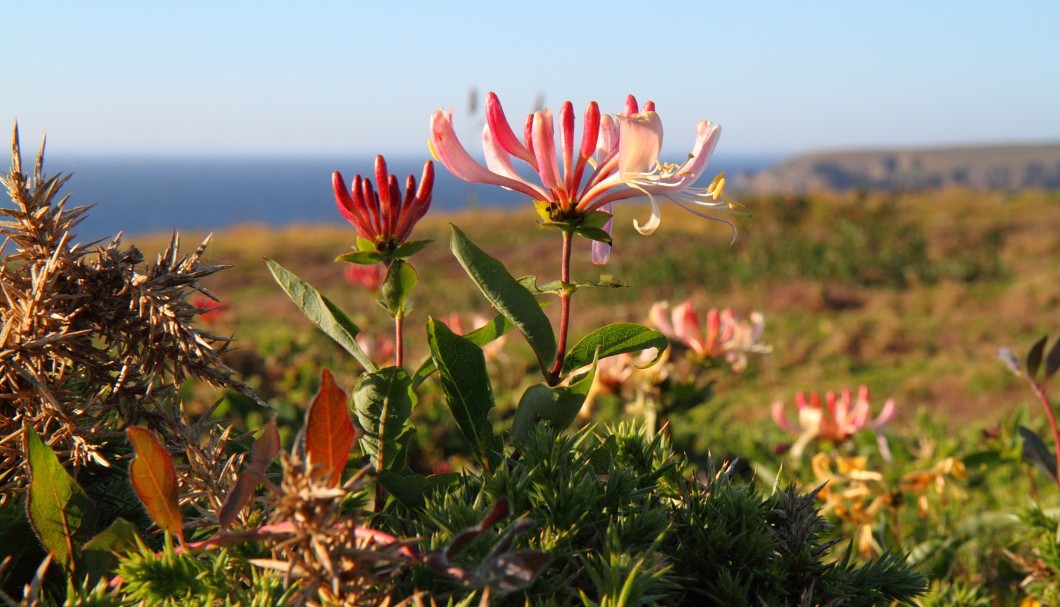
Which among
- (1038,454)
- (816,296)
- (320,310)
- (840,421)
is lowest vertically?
(816,296)

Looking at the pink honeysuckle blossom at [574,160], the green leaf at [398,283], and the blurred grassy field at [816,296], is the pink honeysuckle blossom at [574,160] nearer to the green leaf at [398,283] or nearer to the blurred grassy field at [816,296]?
the green leaf at [398,283]

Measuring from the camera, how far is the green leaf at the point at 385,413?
3.00ft

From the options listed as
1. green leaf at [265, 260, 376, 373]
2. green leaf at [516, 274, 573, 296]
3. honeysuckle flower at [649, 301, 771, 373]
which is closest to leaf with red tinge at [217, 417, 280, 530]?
green leaf at [265, 260, 376, 373]

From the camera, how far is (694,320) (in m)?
2.74

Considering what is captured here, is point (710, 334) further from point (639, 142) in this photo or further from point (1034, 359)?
point (639, 142)

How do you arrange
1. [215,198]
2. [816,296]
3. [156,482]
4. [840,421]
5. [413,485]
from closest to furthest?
1. [156,482]
2. [413,485]
3. [840,421]
4. [816,296]
5. [215,198]

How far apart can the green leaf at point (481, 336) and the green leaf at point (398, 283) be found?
0.28 ft

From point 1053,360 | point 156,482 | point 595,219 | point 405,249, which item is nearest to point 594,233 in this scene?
point 595,219

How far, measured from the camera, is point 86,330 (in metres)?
0.81

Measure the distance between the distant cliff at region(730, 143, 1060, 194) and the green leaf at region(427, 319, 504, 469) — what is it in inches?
2687

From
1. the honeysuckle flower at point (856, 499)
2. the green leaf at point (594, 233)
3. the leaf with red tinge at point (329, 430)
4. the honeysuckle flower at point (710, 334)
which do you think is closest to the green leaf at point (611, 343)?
the green leaf at point (594, 233)

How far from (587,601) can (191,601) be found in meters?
0.33

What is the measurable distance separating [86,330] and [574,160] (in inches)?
24.6

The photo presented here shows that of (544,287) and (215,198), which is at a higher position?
(544,287)
